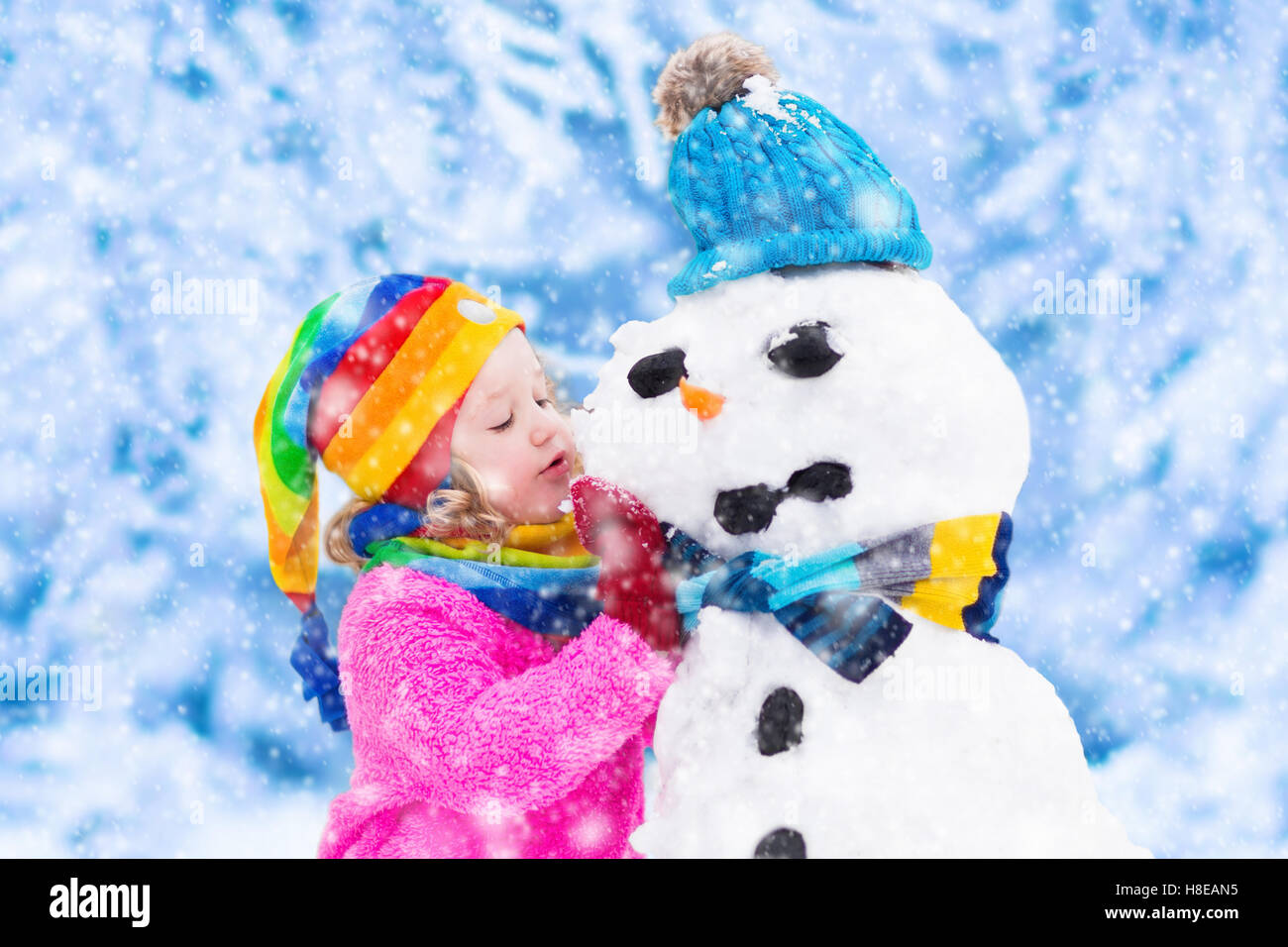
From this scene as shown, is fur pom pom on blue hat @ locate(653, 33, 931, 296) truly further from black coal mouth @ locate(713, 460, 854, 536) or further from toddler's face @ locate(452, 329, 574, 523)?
toddler's face @ locate(452, 329, 574, 523)

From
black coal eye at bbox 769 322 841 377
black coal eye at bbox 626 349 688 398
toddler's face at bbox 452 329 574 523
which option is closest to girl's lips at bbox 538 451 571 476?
toddler's face at bbox 452 329 574 523

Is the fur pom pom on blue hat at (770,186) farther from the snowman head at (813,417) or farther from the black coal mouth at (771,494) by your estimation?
the black coal mouth at (771,494)

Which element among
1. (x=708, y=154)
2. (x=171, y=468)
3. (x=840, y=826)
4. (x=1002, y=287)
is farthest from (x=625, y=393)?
(x=171, y=468)

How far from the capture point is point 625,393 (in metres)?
1.01

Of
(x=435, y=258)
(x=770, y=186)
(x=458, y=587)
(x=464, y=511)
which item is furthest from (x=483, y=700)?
(x=435, y=258)

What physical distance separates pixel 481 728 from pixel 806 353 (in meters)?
0.44

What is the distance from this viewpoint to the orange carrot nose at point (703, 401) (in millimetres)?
947

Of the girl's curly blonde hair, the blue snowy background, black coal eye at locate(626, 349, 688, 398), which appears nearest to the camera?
black coal eye at locate(626, 349, 688, 398)

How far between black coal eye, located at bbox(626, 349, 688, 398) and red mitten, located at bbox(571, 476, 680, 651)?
0.09m

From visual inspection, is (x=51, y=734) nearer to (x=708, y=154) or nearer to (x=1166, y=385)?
(x=708, y=154)

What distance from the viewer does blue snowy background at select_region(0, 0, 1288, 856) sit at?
1.69m

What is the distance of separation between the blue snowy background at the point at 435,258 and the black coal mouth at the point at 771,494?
0.76m

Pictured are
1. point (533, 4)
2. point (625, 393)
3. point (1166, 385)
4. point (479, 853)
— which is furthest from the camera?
point (533, 4)
